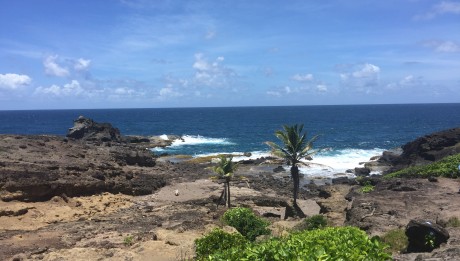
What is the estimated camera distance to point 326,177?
6234 cm

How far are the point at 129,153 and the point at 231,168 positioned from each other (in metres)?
26.3

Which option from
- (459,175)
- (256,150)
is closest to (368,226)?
(459,175)

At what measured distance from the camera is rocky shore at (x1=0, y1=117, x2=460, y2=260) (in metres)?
21.5

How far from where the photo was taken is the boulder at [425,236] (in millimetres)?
15672

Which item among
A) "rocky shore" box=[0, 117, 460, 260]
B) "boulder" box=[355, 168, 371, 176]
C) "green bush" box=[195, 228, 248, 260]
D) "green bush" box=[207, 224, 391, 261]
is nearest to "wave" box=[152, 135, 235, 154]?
"rocky shore" box=[0, 117, 460, 260]

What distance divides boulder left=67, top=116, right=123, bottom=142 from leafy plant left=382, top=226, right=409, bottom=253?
7249cm

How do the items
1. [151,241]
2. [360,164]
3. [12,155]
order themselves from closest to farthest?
[151,241] → [12,155] → [360,164]

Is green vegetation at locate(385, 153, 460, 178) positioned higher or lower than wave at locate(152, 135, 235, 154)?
higher

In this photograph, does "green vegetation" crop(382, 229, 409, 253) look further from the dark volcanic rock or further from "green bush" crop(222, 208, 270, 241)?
the dark volcanic rock

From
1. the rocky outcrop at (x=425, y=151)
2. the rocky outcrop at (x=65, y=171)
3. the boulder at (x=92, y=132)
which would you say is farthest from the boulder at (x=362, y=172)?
the boulder at (x=92, y=132)

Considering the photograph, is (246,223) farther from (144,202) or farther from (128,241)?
(144,202)

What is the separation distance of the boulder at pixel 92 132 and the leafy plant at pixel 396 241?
238ft

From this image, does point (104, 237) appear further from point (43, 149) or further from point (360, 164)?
point (360, 164)

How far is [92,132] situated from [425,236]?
78.7 meters
